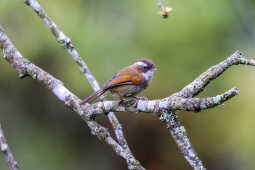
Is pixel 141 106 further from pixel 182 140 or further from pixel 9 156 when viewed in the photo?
pixel 9 156

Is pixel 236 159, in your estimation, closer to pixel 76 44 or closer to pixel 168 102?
pixel 76 44

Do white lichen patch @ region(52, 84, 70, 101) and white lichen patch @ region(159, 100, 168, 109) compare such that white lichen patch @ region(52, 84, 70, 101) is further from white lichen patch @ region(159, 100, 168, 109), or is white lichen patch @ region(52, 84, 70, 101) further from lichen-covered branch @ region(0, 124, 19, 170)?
white lichen patch @ region(159, 100, 168, 109)

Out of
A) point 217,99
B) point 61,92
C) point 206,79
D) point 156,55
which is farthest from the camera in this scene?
point 156,55

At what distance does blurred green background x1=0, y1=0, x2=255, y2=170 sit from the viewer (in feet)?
22.1

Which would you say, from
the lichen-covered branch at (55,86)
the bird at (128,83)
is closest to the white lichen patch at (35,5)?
the lichen-covered branch at (55,86)

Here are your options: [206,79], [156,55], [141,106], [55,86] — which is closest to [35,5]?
[55,86]

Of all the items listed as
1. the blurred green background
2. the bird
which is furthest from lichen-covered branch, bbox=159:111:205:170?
the blurred green background

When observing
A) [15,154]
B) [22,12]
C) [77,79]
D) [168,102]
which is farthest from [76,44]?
[168,102]

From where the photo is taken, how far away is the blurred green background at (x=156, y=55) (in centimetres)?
673

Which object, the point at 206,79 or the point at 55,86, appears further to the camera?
the point at 55,86

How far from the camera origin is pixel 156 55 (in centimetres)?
687

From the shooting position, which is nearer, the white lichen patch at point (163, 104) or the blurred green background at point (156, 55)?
the white lichen patch at point (163, 104)

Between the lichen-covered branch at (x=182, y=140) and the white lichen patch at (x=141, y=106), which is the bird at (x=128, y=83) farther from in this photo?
the lichen-covered branch at (x=182, y=140)

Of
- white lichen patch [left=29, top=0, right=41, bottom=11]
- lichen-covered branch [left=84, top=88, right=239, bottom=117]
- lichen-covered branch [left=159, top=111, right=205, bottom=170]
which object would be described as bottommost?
lichen-covered branch [left=159, top=111, right=205, bottom=170]
